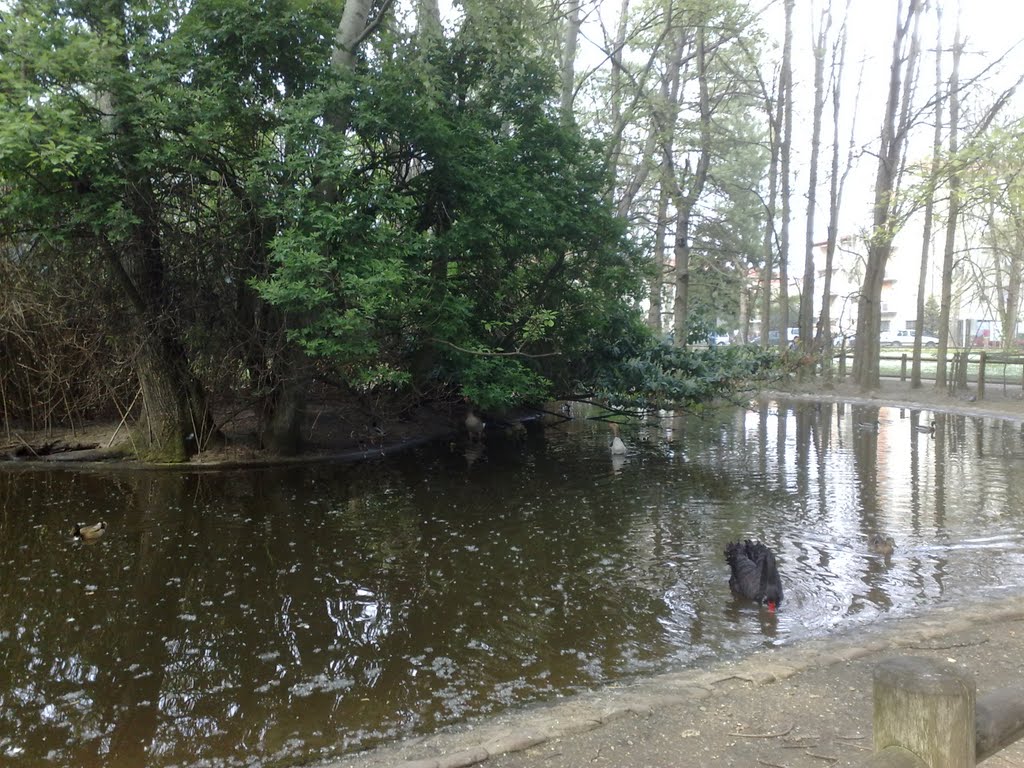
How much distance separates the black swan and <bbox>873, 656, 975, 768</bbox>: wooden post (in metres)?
4.35

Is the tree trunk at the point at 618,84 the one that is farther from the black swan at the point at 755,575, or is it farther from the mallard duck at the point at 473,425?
the black swan at the point at 755,575

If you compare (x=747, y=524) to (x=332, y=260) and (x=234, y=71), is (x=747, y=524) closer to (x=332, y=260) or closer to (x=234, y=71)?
(x=332, y=260)

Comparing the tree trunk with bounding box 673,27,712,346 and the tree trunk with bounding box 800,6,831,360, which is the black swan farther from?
the tree trunk with bounding box 800,6,831,360

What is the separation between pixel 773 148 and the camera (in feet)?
93.7

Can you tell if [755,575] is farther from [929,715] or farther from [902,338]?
[902,338]

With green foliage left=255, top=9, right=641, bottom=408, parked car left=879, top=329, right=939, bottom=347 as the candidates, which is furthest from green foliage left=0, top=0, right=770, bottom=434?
parked car left=879, top=329, right=939, bottom=347

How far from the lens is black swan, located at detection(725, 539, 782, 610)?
21.0 ft

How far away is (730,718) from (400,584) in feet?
12.8

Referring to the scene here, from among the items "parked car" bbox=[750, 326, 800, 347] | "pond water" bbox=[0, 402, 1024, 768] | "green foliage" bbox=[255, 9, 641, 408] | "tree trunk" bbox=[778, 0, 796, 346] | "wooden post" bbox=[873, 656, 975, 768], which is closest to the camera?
"wooden post" bbox=[873, 656, 975, 768]

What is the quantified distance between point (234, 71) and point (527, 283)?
6409 millimetres

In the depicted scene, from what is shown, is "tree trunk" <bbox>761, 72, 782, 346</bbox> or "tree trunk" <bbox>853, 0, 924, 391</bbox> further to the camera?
"tree trunk" <bbox>761, 72, 782, 346</bbox>

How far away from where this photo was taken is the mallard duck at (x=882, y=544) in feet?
25.9

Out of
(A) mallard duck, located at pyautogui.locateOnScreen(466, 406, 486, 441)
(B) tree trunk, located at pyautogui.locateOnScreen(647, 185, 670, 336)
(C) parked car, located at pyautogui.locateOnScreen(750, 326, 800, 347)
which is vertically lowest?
(A) mallard duck, located at pyautogui.locateOnScreen(466, 406, 486, 441)

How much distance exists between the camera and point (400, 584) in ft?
23.8
